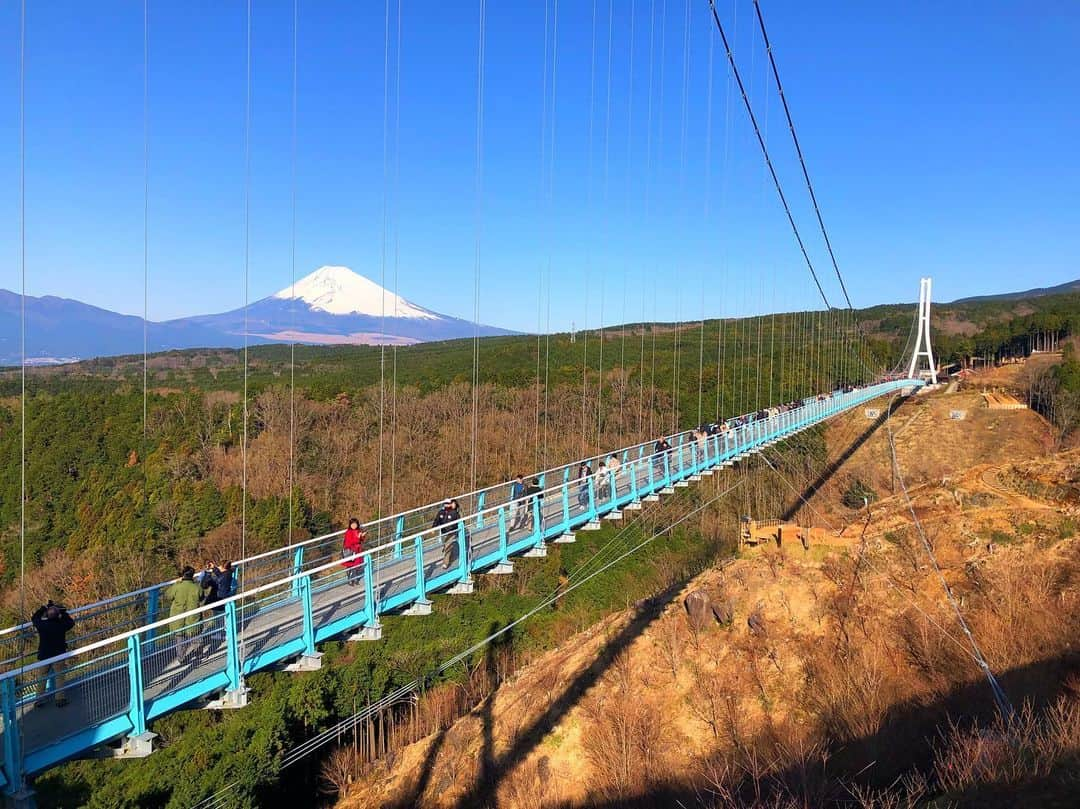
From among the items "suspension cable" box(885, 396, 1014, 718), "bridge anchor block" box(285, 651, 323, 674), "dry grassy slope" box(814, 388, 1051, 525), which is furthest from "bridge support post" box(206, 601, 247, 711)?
"dry grassy slope" box(814, 388, 1051, 525)

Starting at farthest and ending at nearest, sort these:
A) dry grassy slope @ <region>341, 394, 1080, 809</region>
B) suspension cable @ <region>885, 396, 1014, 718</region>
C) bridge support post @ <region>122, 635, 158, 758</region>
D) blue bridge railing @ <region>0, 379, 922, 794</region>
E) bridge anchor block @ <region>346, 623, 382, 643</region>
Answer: dry grassy slope @ <region>341, 394, 1080, 809</region> < suspension cable @ <region>885, 396, 1014, 718</region> < bridge anchor block @ <region>346, 623, 382, 643</region> < bridge support post @ <region>122, 635, 158, 758</region> < blue bridge railing @ <region>0, 379, 922, 794</region>

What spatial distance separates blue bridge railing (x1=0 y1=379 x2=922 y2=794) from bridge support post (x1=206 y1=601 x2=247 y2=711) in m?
0.01

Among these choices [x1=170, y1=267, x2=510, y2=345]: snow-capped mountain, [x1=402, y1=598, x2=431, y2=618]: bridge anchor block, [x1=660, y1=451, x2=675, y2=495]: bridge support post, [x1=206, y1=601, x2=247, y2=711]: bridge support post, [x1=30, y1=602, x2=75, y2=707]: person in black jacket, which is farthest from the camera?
[x1=170, y1=267, x2=510, y2=345]: snow-capped mountain

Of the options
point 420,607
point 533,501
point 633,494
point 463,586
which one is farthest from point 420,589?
point 633,494

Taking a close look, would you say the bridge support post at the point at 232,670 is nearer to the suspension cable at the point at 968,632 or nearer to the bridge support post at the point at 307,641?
the bridge support post at the point at 307,641

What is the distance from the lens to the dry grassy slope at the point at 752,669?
54.7 ft

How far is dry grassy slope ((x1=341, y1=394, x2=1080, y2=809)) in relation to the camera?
16.7m

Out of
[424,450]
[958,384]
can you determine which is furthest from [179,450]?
[958,384]

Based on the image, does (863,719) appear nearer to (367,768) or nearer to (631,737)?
(631,737)

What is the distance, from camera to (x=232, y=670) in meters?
6.68

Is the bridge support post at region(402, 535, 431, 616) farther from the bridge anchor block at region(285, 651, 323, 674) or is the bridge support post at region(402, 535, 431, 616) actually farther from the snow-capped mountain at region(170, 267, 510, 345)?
the snow-capped mountain at region(170, 267, 510, 345)

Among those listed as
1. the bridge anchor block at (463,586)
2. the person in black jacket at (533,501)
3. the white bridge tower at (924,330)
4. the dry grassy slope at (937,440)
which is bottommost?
the dry grassy slope at (937,440)

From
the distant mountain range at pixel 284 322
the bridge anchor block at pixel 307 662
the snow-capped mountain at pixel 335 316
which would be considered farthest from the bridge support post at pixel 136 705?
the snow-capped mountain at pixel 335 316

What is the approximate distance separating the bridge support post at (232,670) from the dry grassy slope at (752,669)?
11.8 metres
